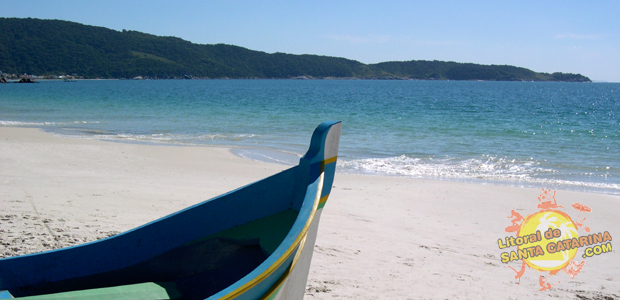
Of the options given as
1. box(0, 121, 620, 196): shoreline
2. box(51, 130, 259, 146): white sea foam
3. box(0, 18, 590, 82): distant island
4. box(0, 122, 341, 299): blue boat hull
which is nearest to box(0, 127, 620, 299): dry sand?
box(0, 121, 620, 196): shoreline

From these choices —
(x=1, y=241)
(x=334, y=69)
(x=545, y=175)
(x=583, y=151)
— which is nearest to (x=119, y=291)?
(x=1, y=241)

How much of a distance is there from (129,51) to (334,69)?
6365 centimetres

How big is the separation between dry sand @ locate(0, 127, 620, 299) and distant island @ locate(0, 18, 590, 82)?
337 feet

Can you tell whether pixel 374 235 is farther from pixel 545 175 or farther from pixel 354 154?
pixel 354 154

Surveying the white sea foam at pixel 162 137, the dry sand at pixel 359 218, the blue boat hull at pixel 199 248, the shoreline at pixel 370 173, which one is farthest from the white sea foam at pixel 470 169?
the blue boat hull at pixel 199 248

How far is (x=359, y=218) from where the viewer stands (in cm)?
537

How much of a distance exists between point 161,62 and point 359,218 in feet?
408

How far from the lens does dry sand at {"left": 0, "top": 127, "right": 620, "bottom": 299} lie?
3.63m

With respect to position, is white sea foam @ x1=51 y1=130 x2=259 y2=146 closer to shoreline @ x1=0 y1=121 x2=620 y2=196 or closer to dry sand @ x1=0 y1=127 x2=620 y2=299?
shoreline @ x1=0 y1=121 x2=620 y2=196

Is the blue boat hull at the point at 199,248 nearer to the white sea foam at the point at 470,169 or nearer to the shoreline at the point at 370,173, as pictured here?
the shoreline at the point at 370,173

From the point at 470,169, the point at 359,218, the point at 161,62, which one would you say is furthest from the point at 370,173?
the point at 161,62

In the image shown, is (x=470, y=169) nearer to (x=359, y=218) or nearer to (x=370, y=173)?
(x=370, y=173)

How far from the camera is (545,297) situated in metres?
3.48

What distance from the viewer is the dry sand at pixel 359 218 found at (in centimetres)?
363
